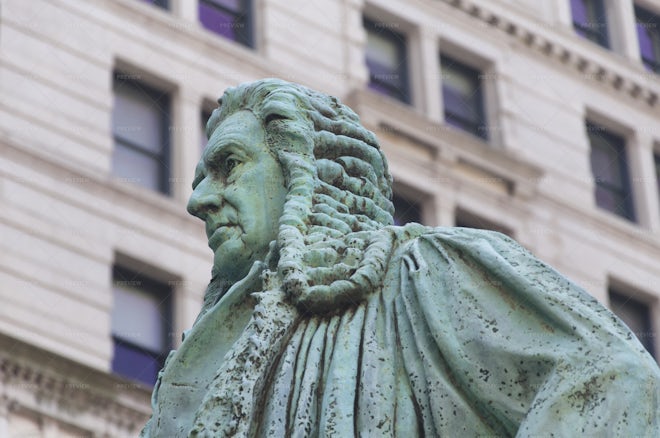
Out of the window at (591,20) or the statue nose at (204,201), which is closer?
the statue nose at (204,201)

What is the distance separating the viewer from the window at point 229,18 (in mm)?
35938

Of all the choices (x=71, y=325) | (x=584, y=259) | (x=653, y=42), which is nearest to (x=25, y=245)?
(x=71, y=325)

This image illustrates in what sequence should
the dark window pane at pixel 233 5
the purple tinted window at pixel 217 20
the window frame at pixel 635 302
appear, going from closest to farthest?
the purple tinted window at pixel 217 20
the dark window pane at pixel 233 5
the window frame at pixel 635 302

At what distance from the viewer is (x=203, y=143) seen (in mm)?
33562

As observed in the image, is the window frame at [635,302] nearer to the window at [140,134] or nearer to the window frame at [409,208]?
the window frame at [409,208]

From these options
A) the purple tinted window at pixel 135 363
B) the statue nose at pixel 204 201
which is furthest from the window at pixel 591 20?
the statue nose at pixel 204 201

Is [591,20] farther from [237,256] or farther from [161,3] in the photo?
[237,256]

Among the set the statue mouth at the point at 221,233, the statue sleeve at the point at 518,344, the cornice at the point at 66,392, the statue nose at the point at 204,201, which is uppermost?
the cornice at the point at 66,392

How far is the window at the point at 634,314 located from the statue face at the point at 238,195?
1089 inches

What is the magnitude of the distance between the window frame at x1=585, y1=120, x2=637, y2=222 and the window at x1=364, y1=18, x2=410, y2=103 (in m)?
3.68

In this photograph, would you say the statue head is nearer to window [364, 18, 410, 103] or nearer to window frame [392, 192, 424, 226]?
window frame [392, 192, 424, 226]

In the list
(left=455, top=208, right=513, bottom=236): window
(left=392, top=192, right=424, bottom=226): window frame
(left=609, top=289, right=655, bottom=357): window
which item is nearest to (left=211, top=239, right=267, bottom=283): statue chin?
(left=392, top=192, right=424, bottom=226): window frame

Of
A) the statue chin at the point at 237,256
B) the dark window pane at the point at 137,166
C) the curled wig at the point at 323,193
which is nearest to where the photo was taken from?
the curled wig at the point at 323,193

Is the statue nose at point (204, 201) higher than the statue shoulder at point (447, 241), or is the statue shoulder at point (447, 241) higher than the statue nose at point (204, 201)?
the statue nose at point (204, 201)
